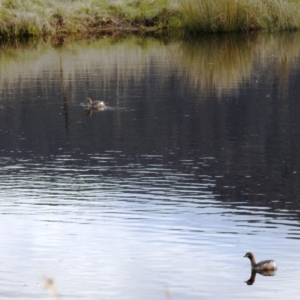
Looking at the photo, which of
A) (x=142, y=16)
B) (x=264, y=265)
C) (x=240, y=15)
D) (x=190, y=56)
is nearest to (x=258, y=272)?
(x=264, y=265)

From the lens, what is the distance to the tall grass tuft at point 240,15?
4150 cm

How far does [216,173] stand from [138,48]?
825 inches

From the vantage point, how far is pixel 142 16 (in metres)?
46.6

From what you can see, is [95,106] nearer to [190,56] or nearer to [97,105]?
[97,105]

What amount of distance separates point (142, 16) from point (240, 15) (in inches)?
232

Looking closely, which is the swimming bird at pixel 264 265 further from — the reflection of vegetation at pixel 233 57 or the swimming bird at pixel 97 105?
the reflection of vegetation at pixel 233 57

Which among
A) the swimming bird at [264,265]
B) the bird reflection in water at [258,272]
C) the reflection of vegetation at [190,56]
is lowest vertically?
the reflection of vegetation at [190,56]

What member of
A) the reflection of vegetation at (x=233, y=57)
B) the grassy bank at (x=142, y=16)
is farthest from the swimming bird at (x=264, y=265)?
the grassy bank at (x=142, y=16)

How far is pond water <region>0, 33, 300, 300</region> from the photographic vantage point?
11.7 m

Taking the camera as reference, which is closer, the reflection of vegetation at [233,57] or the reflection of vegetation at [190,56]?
the reflection of vegetation at [233,57]

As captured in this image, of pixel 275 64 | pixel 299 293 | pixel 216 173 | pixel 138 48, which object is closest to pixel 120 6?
pixel 138 48

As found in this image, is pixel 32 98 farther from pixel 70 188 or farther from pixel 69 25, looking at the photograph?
pixel 69 25

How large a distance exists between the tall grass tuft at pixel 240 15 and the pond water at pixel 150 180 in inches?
367

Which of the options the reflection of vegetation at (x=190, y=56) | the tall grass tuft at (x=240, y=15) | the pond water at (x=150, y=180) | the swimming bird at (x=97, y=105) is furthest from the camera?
the tall grass tuft at (x=240, y=15)
